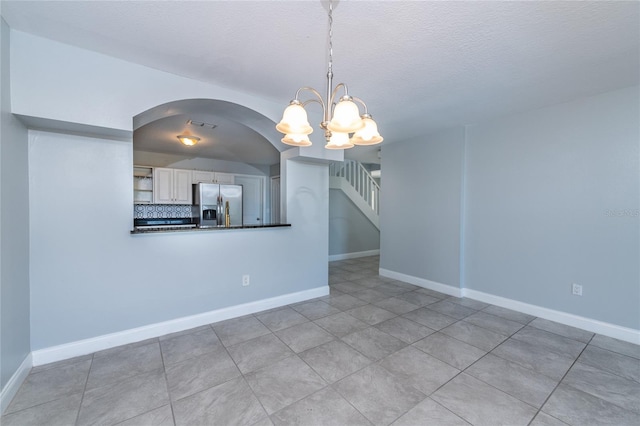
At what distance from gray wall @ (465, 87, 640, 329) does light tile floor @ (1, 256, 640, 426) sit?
44 centimetres

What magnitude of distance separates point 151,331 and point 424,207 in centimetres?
387

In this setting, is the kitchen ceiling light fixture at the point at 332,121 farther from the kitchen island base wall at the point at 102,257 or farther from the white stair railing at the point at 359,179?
the white stair railing at the point at 359,179

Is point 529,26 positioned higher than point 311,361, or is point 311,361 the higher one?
point 529,26

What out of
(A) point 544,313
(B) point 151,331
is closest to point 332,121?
(B) point 151,331

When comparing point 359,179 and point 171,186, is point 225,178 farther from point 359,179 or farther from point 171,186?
point 359,179

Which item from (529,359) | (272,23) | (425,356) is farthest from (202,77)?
(529,359)

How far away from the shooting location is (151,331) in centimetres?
251

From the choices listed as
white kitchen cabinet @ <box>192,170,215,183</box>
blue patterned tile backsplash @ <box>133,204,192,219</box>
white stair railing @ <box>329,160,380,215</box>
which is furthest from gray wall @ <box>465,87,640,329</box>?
blue patterned tile backsplash @ <box>133,204,192,219</box>

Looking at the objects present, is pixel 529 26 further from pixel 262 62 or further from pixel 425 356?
pixel 425 356

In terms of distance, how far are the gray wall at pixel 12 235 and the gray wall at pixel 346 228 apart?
487 centimetres

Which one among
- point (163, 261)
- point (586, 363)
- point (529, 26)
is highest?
point (529, 26)

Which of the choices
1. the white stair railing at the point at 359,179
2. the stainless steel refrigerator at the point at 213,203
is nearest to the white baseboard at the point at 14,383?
the stainless steel refrigerator at the point at 213,203

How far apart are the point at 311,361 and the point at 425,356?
958mm

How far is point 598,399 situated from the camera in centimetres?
173
